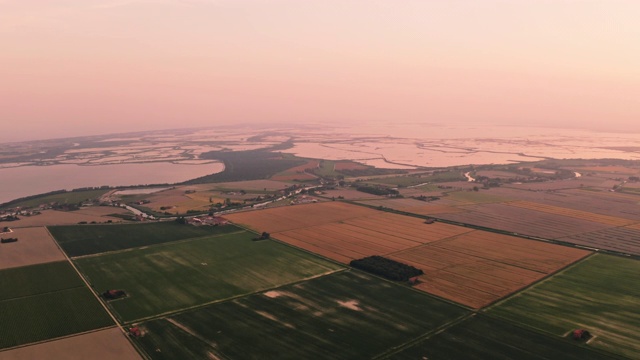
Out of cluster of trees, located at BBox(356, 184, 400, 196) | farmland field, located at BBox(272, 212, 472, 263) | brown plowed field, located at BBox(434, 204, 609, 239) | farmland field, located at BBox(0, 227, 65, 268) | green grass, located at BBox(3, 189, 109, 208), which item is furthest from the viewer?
cluster of trees, located at BBox(356, 184, 400, 196)

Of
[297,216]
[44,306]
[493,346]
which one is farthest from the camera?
[297,216]

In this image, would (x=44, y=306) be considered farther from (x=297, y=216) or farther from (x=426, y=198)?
(x=426, y=198)

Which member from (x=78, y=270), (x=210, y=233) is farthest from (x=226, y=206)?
(x=78, y=270)

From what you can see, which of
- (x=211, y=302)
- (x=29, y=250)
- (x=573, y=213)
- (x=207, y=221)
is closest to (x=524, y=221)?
(x=573, y=213)

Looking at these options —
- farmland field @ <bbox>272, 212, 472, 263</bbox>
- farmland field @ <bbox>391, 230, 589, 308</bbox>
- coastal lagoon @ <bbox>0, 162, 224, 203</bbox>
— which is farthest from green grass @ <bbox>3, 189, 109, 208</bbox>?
farmland field @ <bbox>391, 230, 589, 308</bbox>

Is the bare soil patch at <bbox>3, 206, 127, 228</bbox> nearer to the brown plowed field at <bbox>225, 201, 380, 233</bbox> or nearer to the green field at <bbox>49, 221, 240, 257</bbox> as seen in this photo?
the green field at <bbox>49, 221, 240, 257</bbox>

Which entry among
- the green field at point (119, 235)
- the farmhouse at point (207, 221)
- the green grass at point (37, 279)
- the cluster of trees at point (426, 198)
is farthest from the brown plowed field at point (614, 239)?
the green grass at point (37, 279)

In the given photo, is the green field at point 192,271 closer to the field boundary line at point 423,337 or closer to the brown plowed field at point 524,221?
the field boundary line at point 423,337
